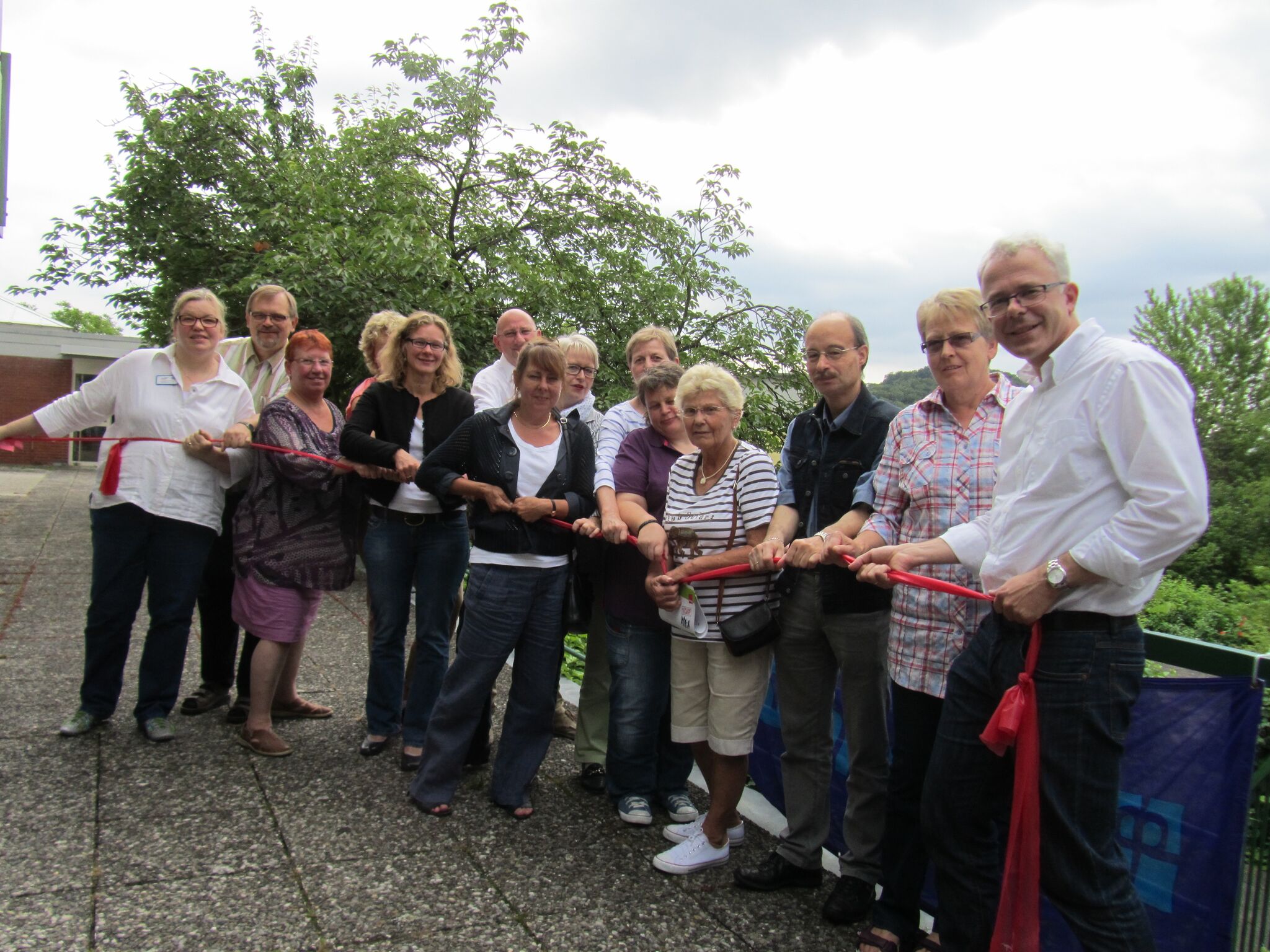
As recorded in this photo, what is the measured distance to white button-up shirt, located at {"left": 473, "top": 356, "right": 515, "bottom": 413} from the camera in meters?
4.80

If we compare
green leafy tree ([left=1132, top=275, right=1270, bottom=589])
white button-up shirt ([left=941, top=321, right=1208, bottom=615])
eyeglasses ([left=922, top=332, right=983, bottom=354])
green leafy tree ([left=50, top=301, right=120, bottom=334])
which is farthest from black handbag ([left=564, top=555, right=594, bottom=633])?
green leafy tree ([left=50, top=301, right=120, bottom=334])

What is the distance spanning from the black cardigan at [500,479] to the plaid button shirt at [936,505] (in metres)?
1.37

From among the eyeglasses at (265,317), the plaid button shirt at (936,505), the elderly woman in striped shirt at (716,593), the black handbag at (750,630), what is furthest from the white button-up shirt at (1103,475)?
the eyeglasses at (265,317)

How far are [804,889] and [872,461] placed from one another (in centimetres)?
151

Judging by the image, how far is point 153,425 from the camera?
Answer: 424cm

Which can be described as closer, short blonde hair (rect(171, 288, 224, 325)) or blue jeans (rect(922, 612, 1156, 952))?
blue jeans (rect(922, 612, 1156, 952))

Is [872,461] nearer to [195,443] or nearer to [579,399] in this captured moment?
[579,399]

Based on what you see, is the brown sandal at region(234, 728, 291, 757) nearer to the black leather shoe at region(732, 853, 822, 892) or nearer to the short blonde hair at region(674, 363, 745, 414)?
the black leather shoe at region(732, 853, 822, 892)

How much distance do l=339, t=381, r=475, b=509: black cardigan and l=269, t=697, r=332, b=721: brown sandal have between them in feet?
4.39

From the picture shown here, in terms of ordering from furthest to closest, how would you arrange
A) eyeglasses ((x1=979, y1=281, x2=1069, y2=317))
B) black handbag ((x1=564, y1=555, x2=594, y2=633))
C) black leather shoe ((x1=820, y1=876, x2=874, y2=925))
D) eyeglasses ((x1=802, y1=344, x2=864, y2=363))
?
1. black handbag ((x1=564, y1=555, x2=594, y2=633))
2. eyeglasses ((x1=802, y1=344, x2=864, y2=363))
3. black leather shoe ((x1=820, y1=876, x2=874, y2=925))
4. eyeglasses ((x1=979, y1=281, x2=1069, y2=317))

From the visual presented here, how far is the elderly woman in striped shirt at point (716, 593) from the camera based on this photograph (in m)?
3.33

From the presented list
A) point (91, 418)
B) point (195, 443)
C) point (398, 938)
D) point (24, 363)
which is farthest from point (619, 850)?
point (24, 363)

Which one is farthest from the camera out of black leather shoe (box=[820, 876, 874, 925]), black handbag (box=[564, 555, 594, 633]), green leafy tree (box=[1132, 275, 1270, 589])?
green leafy tree (box=[1132, 275, 1270, 589])

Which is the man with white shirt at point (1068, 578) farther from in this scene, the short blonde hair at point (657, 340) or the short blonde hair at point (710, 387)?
the short blonde hair at point (657, 340)
